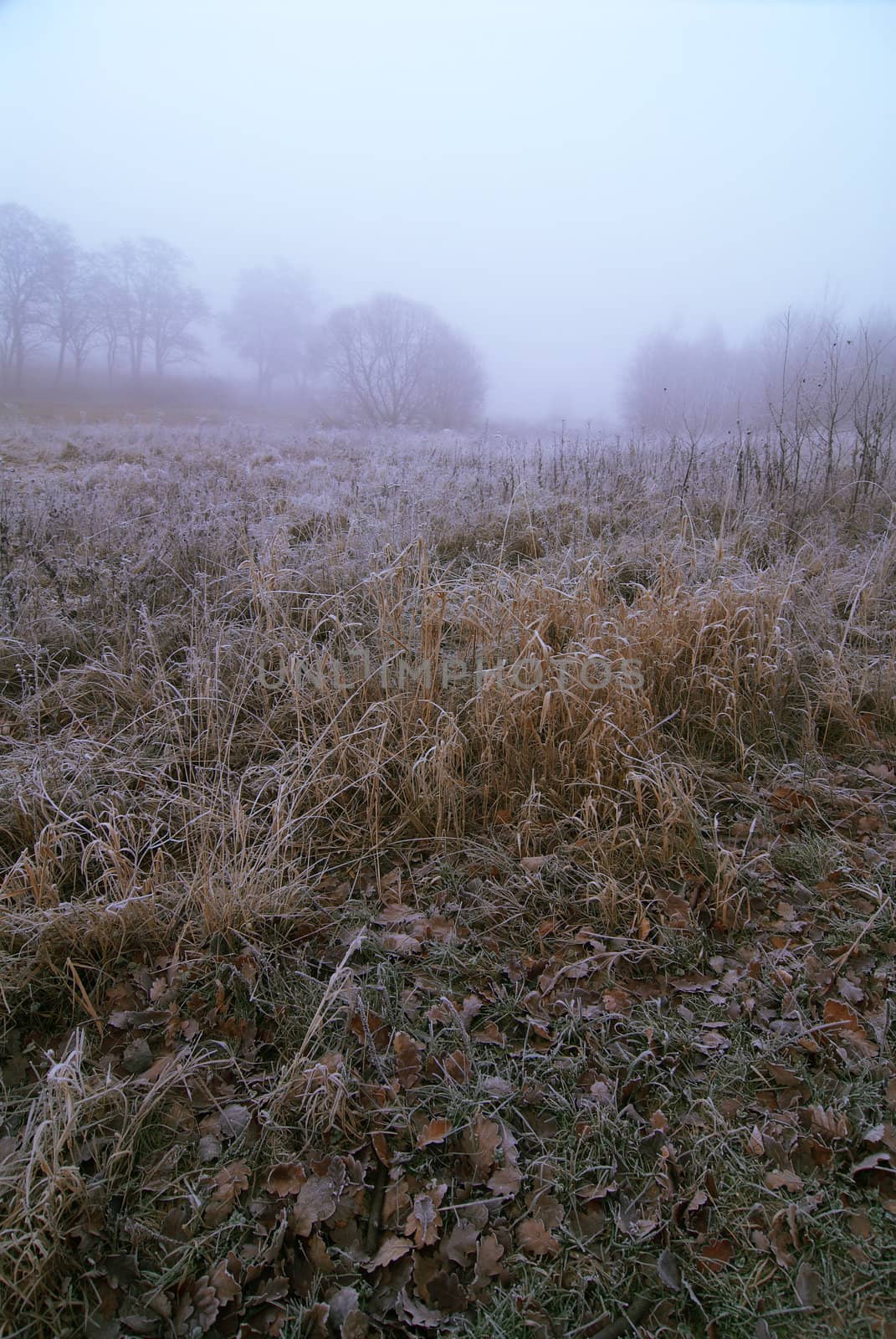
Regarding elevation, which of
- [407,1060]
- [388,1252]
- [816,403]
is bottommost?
[388,1252]

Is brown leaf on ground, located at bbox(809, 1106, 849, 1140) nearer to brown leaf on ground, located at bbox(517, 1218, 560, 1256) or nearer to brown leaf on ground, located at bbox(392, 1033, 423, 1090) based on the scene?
brown leaf on ground, located at bbox(517, 1218, 560, 1256)

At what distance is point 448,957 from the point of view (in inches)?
80.4

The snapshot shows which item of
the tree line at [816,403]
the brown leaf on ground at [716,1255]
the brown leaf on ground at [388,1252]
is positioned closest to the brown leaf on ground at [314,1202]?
the brown leaf on ground at [388,1252]

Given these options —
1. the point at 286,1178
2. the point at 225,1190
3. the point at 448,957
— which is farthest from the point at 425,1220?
the point at 448,957

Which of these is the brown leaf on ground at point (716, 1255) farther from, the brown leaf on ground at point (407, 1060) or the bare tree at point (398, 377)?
the bare tree at point (398, 377)

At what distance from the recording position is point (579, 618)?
3.22 m

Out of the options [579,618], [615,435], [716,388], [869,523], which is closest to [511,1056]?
[579,618]

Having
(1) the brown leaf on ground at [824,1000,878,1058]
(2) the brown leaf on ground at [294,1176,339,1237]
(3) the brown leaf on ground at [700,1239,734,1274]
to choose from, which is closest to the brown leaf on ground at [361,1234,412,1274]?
(2) the brown leaf on ground at [294,1176,339,1237]

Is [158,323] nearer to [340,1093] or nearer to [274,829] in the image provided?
[274,829]

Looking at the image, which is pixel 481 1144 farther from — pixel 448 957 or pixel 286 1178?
pixel 448 957

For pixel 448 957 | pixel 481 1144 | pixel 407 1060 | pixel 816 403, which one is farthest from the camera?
pixel 816 403

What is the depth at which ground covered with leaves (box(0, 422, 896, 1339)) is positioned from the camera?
133 cm

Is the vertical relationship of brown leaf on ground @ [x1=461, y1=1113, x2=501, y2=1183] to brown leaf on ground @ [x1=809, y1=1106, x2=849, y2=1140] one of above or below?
below

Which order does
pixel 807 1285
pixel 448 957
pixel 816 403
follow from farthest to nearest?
pixel 816 403 → pixel 448 957 → pixel 807 1285
